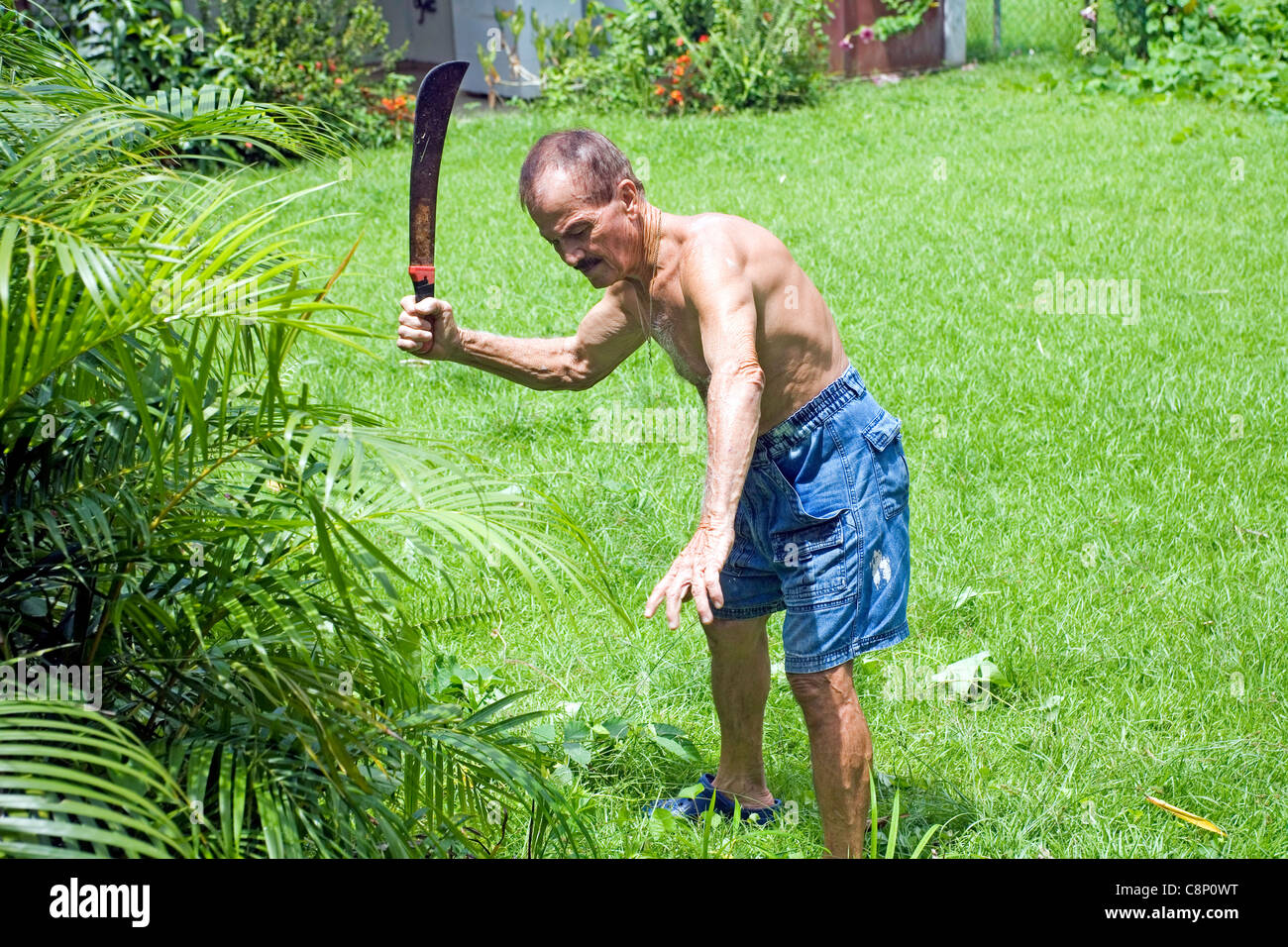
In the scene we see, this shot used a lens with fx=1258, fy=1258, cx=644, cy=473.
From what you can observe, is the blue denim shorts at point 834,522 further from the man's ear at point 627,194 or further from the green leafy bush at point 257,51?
the green leafy bush at point 257,51

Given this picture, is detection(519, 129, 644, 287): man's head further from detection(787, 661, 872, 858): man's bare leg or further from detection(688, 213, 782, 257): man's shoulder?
detection(787, 661, 872, 858): man's bare leg

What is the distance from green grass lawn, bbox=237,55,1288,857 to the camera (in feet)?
10.5

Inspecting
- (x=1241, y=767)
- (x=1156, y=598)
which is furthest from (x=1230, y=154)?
(x=1241, y=767)

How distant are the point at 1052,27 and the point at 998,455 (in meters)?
10.5

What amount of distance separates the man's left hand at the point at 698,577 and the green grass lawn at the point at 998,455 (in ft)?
2.92

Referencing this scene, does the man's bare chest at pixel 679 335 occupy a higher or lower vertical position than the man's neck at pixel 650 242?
lower

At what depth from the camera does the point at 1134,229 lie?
7496mm

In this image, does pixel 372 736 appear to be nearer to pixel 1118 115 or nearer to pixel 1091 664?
pixel 1091 664

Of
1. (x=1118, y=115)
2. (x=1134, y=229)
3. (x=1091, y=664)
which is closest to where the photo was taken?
(x=1091, y=664)

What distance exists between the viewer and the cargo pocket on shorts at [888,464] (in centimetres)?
279

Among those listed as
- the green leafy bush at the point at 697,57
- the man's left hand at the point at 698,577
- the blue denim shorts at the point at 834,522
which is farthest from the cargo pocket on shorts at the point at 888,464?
the green leafy bush at the point at 697,57

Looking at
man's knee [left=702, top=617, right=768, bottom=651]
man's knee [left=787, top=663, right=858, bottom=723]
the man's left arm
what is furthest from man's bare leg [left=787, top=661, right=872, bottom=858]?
the man's left arm
